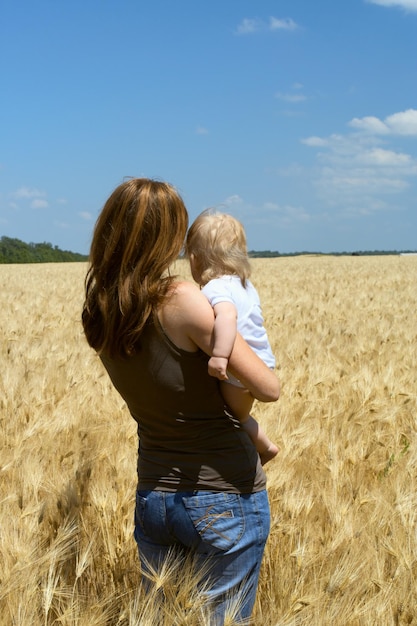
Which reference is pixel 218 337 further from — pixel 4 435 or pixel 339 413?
pixel 339 413

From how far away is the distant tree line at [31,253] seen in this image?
2817 inches

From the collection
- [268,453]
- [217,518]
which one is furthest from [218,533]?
[268,453]

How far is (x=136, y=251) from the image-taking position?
1.77 metres

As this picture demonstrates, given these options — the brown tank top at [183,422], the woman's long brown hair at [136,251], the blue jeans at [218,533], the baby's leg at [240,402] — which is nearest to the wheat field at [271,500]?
the blue jeans at [218,533]

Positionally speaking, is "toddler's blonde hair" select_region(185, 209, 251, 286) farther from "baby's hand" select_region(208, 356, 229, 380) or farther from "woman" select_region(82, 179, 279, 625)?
"baby's hand" select_region(208, 356, 229, 380)

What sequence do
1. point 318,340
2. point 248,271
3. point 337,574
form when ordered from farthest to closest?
point 318,340 → point 248,271 → point 337,574

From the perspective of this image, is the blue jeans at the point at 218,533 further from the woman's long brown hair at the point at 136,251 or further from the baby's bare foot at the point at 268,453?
the woman's long brown hair at the point at 136,251

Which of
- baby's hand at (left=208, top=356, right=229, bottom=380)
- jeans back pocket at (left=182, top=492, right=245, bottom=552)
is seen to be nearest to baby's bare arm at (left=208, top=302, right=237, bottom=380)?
baby's hand at (left=208, top=356, right=229, bottom=380)

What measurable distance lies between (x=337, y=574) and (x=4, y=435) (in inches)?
71.5

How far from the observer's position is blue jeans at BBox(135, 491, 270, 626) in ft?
5.80

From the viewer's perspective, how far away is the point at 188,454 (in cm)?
181

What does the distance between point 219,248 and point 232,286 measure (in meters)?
0.17

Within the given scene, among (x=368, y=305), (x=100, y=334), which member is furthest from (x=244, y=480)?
(x=368, y=305)

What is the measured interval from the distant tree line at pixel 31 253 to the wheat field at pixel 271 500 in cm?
6719
